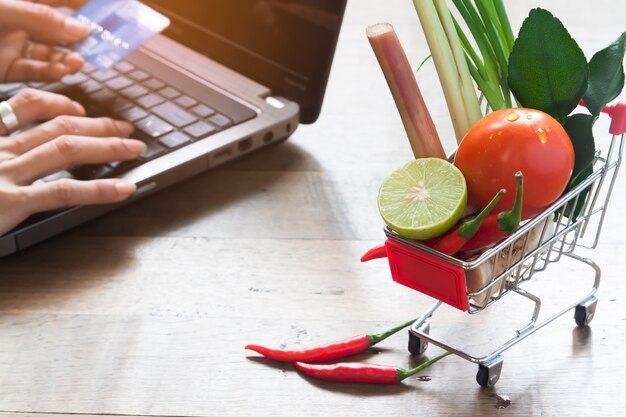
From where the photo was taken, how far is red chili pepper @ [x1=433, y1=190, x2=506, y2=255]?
63 centimetres

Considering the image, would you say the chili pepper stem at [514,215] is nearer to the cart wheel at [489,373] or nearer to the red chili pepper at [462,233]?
the red chili pepper at [462,233]

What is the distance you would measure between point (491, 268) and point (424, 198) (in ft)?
0.28

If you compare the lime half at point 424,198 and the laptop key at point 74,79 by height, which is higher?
the lime half at point 424,198

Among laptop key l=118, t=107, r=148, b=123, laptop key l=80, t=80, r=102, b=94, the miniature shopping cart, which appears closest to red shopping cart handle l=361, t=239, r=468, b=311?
the miniature shopping cart

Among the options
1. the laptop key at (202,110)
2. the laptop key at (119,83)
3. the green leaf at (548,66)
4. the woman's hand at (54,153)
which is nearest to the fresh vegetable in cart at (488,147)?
the green leaf at (548,66)

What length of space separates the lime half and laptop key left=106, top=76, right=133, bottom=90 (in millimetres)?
544

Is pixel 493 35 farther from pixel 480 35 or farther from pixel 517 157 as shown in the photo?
pixel 517 157

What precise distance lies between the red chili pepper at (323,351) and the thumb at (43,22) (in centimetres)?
57

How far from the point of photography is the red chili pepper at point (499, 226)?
62 centimetres

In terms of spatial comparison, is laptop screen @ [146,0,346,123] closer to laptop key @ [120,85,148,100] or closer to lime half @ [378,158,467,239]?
laptop key @ [120,85,148,100]

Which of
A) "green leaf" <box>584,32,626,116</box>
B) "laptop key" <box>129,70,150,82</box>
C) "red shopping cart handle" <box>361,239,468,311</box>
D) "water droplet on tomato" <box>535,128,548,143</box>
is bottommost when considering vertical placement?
"laptop key" <box>129,70,150,82</box>

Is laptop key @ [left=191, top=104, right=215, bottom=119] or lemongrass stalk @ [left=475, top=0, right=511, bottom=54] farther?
laptop key @ [left=191, top=104, right=215, bottom=119]

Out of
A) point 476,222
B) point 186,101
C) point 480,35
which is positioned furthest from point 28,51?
point 476,222

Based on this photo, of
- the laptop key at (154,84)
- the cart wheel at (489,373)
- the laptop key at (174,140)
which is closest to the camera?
the cart wheel at (489,373)
